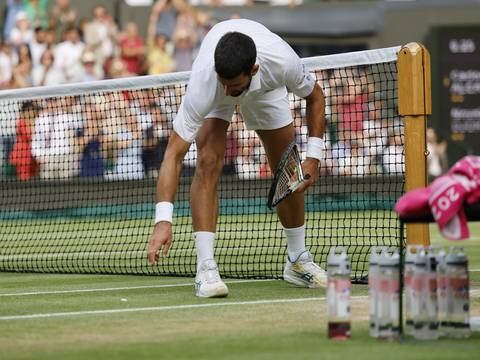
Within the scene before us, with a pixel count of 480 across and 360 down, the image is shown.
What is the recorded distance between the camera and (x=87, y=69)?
72.1 ft

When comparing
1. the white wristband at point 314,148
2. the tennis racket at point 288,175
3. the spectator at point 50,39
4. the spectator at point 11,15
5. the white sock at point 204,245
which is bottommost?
the white sock at point 204,245

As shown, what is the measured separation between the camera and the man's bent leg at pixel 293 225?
30.5 ft

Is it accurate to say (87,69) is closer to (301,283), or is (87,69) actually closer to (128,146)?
(128,146)

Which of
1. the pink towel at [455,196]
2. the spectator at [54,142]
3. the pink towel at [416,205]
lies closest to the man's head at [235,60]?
the pink towel at [416,205]

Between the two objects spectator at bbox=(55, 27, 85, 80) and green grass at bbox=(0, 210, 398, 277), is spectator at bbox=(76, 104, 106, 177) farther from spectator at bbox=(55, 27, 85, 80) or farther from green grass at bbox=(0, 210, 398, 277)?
spectator at bbox=(55, 27, 85, 80)

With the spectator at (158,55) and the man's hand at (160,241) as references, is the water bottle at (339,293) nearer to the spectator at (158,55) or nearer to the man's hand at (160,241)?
the man's hand at (160,241)

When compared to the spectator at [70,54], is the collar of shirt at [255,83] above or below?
below

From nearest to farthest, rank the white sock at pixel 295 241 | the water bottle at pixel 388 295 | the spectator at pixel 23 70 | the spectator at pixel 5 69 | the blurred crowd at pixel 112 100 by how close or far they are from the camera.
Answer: the water bottle at pixel 388 295 < the white sock at pixel 295 241 < the blurred crowd at pixel 112 100 < the spectator at pixel 23 70 < the spectator at pixel 5 69

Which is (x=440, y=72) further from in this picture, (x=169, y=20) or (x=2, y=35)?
(x=2, y=35)

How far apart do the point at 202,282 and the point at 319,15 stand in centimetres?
1692

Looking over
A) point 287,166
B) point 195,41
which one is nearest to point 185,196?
point 195,41

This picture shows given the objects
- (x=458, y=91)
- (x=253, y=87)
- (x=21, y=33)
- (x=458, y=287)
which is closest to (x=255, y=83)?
(x=253, y=87)

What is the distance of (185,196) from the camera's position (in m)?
18.2

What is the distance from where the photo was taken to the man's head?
7.94 meters
